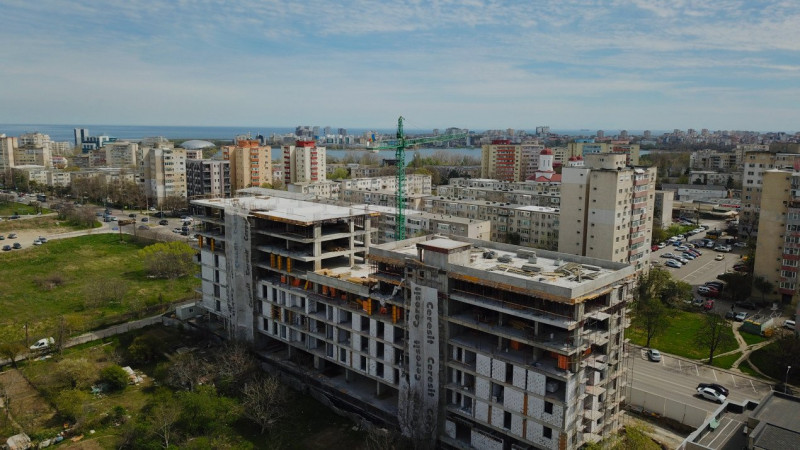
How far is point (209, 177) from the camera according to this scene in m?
82.1

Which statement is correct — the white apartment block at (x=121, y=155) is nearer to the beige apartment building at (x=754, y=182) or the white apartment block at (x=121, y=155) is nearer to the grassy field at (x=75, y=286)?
the grassy field at (x=75, y=286)

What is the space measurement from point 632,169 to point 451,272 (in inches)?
1035

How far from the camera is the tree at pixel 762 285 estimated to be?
4169cm

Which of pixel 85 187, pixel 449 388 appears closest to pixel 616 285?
pixel 449 388

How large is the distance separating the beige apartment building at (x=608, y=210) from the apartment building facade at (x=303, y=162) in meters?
51.0

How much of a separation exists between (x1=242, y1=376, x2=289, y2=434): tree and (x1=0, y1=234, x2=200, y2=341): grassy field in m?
16.6

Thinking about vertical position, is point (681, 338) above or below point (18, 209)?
below

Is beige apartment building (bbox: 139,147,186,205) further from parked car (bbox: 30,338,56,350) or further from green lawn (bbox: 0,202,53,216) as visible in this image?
parked car (bbox: 30,338,56,350)

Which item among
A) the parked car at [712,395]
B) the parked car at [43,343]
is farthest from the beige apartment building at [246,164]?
the parked car at [712,395]

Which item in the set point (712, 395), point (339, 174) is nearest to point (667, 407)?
point (712, 395)

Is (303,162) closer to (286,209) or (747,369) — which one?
(286,209)

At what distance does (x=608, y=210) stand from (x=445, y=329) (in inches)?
927

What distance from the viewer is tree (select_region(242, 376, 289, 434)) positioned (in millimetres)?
24656

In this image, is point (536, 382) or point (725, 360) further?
point (725, 360)
